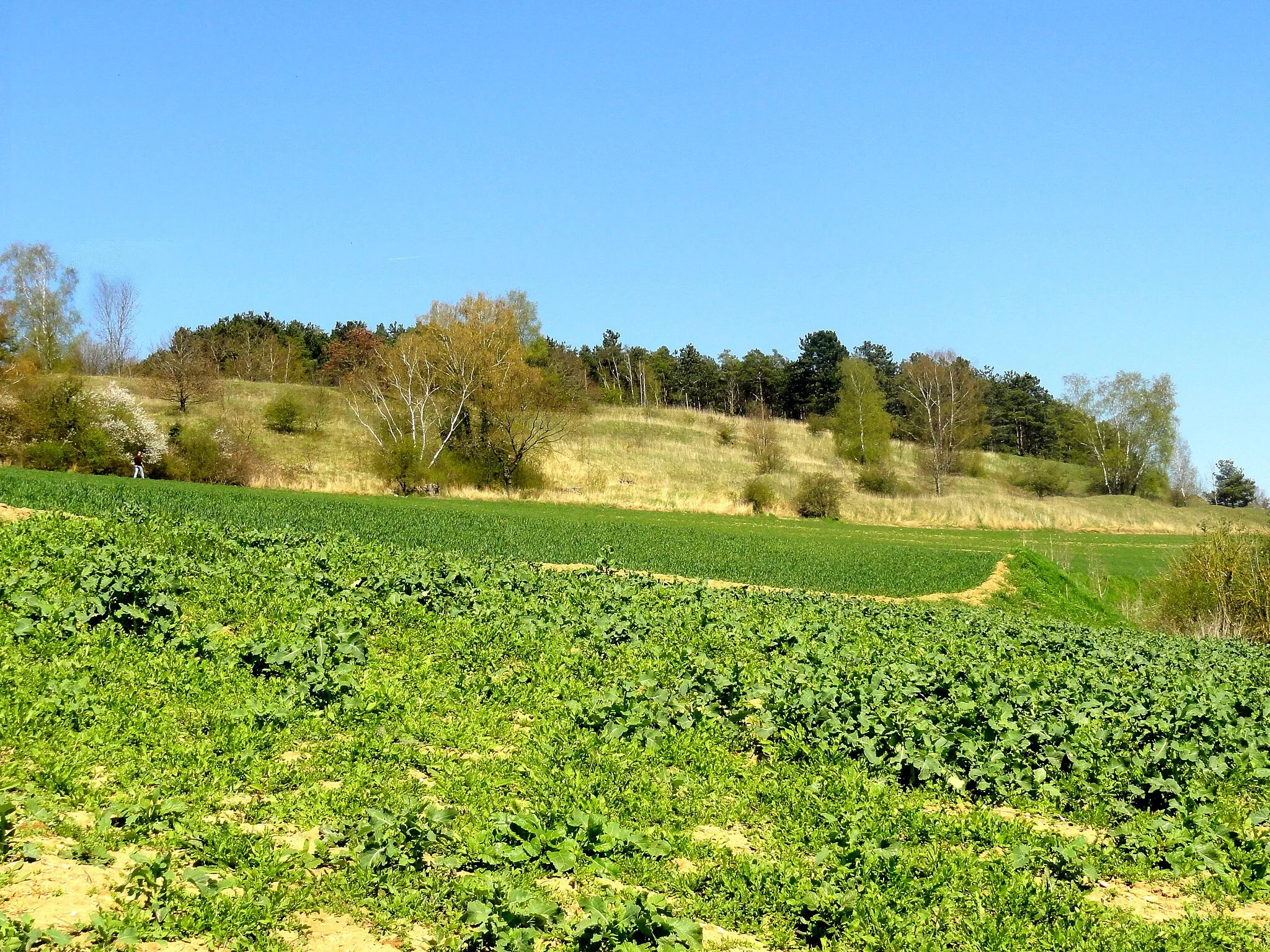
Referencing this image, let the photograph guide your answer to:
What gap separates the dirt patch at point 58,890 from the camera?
468 centimetres

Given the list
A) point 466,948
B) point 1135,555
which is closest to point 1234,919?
point 466,948

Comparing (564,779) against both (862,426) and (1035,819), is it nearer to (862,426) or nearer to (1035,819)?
(1035,819)

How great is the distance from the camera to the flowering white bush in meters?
54.8

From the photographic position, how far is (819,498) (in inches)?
2589

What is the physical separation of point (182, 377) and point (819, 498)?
47344 millimetres

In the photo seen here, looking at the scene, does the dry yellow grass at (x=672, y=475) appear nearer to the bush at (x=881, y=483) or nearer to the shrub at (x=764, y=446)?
the shrub at (x=764, y=446)

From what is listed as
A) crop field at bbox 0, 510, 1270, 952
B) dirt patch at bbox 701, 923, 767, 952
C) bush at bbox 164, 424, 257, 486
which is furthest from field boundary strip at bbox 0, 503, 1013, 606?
bush at bbox 164, 424, 257, 486

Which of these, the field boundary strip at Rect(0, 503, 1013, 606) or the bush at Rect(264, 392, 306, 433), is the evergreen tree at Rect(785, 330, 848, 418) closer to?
the bush at Rect(264, 392, 306, 433)

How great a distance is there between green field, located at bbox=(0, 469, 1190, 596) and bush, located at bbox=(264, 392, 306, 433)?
2652 cm

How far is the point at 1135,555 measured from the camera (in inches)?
2039

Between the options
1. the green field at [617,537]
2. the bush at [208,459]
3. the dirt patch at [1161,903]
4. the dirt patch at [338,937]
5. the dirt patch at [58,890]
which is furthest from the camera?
the bush at [208,459]

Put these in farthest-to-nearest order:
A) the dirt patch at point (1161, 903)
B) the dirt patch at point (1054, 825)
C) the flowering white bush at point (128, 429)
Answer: the flowering white bush at point (128, 429) < the dirt patch at point (1054, 825) < the dirt patch at point (1161, 903)

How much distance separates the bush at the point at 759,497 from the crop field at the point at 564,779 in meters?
52.2

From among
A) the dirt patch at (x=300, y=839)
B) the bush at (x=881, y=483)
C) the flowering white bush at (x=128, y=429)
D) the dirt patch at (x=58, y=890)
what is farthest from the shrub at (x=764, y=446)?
the dirt patch at (x=58, y=890)
